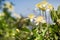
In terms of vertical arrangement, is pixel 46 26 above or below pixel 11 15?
above

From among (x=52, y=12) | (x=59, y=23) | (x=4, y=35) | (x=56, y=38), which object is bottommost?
(x=4, y=35)

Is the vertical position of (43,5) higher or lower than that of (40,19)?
higher

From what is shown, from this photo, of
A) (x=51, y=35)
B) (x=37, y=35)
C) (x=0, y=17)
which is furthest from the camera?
(x=51, y=35)

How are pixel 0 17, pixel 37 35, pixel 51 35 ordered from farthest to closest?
pixel 51 35 → pixel 37 35 → pixel 0 17

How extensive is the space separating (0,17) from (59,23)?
1314mm

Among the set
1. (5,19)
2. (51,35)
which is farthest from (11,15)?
(51,35)

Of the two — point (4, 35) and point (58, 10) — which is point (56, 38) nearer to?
point (58, 10)

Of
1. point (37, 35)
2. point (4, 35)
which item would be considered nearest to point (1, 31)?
point (4, 35)

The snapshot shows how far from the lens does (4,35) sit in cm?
54

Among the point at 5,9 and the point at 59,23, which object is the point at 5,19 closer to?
the point at 5,9

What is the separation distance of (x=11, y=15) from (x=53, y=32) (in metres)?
1.27

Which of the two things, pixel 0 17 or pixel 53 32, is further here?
pixel 53 32

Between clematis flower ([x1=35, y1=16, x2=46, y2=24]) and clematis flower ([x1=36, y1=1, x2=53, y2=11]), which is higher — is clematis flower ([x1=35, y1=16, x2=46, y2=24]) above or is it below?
below

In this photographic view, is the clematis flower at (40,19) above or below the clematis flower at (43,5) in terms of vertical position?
below
